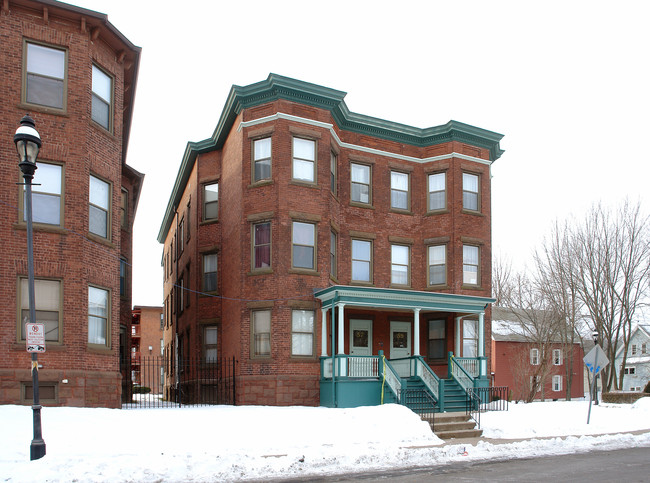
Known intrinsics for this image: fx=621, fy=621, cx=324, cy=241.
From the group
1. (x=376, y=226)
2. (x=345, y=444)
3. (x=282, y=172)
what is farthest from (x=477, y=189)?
(x=345, y=444)

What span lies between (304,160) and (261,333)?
653 centimetres

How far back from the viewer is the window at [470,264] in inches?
1054

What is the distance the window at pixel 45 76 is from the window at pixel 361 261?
1257 centimetres

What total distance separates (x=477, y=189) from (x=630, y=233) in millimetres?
13543

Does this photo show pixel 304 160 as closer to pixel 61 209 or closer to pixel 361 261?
pixel 361 261

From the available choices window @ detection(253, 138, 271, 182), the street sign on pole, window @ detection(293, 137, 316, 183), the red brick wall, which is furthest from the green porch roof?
window @ detection(253, 138, 271, 182)

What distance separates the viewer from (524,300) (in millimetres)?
42125

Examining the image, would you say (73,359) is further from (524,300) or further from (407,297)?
(524,300)

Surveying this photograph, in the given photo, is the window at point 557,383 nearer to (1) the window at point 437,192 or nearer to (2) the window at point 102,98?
(1) the window at point 437,192

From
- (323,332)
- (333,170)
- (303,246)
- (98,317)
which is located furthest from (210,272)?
(98,317)

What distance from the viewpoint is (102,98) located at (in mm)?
19172

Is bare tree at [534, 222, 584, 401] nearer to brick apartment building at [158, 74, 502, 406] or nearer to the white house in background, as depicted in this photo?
brick apartment building at [158, 74, 502, 406]

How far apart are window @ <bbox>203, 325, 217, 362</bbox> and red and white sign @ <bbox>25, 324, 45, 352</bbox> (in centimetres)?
1436

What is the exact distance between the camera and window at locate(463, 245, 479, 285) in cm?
2677
